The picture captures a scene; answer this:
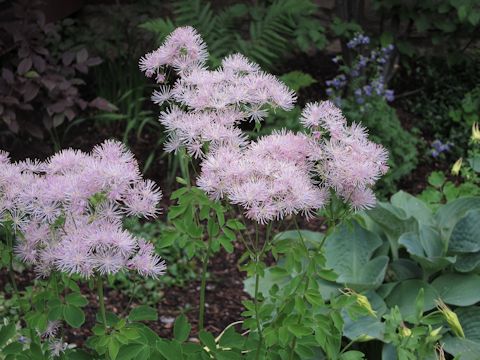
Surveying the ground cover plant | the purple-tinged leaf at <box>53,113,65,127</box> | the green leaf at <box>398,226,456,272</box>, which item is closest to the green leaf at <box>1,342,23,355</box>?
the ground cover plant

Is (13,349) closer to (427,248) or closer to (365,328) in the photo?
(365,328)

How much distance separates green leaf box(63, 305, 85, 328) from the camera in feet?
5.00

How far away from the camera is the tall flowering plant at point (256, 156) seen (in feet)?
4.61

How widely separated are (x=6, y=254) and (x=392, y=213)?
61.4 inches

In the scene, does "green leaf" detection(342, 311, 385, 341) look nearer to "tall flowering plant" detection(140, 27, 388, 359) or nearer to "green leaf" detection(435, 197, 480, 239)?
"green leaf" detection(435, 197, 480, 239)

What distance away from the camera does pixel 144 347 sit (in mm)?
1537

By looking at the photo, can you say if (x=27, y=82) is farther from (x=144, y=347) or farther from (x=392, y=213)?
(x=144, y=347)

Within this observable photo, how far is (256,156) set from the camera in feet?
4.82

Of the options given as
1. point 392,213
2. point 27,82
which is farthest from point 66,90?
point 392,213

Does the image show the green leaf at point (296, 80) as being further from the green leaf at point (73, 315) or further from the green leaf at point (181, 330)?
the green leaf at point (73, 315)

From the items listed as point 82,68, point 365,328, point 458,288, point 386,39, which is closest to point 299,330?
point 365,328

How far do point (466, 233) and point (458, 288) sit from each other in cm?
22

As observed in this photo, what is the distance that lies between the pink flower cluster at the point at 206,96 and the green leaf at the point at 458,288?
1.20 m

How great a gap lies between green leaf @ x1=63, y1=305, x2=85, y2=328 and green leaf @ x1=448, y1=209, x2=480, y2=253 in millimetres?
1542
